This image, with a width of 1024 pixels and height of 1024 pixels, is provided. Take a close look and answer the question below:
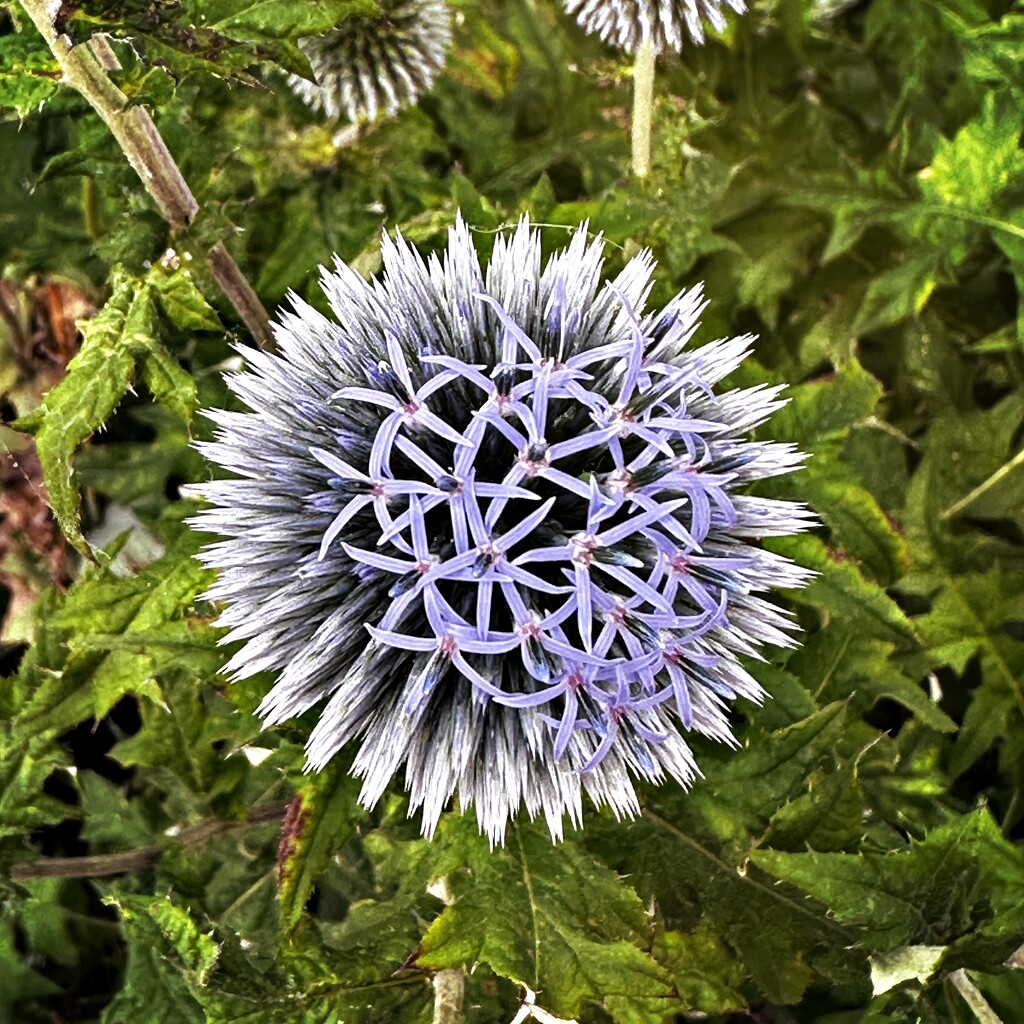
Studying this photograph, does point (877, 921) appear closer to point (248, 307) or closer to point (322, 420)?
point (322, 420)

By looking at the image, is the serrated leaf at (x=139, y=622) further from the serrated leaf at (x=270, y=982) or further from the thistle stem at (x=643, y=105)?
the thistle stem at (x=643, y=105)

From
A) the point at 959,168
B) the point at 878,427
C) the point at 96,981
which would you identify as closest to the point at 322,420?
the point at 878,427

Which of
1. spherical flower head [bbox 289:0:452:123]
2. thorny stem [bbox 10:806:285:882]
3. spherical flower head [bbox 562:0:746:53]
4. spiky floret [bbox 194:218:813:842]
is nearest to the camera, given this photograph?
spiky floret [bbox 194:218:813:842]

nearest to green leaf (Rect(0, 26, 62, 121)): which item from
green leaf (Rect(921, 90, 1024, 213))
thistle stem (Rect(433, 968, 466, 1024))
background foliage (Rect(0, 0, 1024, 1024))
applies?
background foliage (Rect(0, 0, 1024, 1024))

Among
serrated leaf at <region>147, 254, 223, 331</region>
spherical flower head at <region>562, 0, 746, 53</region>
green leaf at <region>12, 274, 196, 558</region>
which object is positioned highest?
spherical flower head at <region>562, 0, 746, 53</region>

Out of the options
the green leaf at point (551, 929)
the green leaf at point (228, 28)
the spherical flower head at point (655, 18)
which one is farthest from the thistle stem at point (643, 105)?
the green leaf at point (551, 929)

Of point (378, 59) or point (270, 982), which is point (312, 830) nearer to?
point (270, 982)

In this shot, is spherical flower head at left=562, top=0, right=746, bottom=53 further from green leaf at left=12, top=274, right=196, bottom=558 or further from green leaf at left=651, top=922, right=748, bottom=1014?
green leaf at left=651, top=922, right=748, bottom=1014

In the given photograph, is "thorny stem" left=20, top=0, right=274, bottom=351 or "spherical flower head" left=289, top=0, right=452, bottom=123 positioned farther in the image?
"spherical flower head" left=289, top=0, right=452, bottom=123
